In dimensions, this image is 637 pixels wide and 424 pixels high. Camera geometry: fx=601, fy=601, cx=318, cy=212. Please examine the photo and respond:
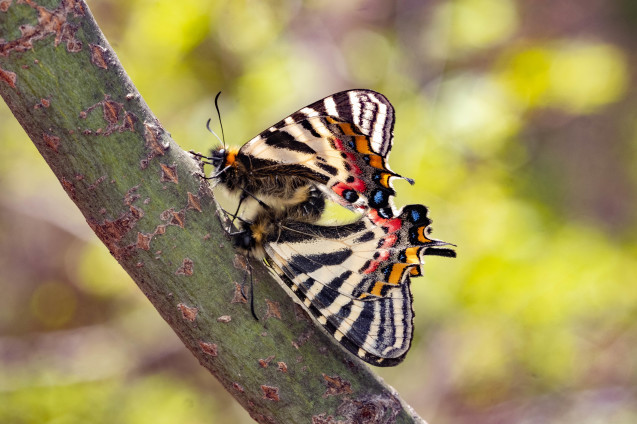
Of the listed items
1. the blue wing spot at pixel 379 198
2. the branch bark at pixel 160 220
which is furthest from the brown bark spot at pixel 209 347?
the blue wing spot at pixel 379 198

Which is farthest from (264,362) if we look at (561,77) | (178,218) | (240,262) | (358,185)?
(561,77)

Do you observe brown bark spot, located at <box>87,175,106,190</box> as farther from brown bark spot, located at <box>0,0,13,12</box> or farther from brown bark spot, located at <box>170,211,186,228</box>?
brown bark spot, located at <box>0,0,13,12</box>

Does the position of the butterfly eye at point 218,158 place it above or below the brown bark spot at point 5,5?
above

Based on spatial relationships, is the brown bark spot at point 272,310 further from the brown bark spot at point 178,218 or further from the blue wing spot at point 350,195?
the blue wing spot at point 350,195

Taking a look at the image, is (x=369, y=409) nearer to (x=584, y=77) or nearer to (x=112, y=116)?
(x=112, y=116)

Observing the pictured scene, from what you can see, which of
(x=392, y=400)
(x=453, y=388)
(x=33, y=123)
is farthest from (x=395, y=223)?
(x=453, y=388)
